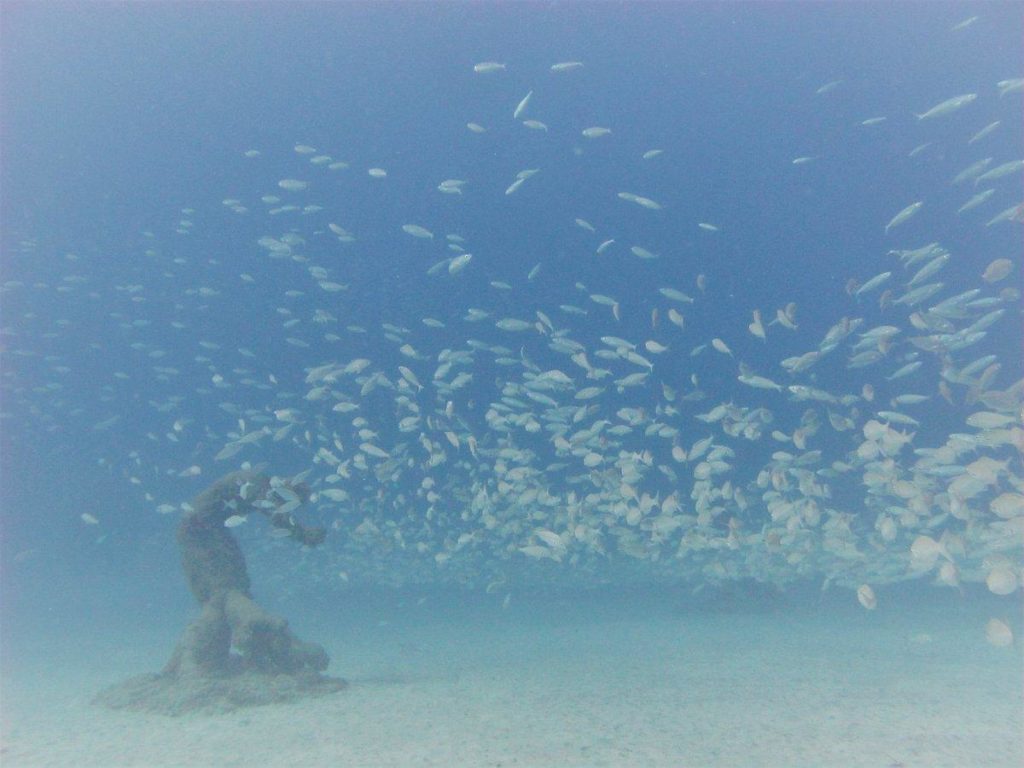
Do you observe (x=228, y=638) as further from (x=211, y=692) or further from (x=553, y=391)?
(x=553, y=391)

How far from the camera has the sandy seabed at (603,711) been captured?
6.98m

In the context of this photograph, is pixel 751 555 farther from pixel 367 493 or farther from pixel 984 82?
pixel 367 493

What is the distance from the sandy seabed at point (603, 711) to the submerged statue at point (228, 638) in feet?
1.59

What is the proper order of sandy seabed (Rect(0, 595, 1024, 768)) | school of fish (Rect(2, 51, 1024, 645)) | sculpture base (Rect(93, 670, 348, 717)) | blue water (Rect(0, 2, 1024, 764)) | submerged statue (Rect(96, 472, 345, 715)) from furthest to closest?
1. blue water (Rect(0, 2, 1024, 764))
2. school of fish (Rect(2, 51, 1024, 645))
3. submerged statue (Rect(96, 472, 345, 715))
4. sculpture base (Rect(93, 670, 348, 717))
5. sandy seabed (Rect(0, 595, 1024, 768))

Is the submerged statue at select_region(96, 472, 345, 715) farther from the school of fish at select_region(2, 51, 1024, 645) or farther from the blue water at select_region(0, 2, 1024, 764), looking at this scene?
the blue water at select_region(0, 2, 1024, 764)

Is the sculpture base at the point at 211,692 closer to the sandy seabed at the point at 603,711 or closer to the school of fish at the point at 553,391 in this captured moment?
the sandy seabed at the point at 603,711

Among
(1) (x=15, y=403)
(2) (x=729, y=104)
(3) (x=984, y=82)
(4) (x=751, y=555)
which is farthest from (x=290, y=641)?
(1) (x=15, y=403)

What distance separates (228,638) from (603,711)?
6.27 metres

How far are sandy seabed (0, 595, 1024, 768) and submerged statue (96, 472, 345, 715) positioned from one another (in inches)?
19.1

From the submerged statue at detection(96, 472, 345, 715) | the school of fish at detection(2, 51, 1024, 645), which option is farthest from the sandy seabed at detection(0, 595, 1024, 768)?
the school of fish at detection(2, 51, 1024, 645)

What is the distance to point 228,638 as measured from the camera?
10742mm

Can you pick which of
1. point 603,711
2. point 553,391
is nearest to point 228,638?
point 603,711

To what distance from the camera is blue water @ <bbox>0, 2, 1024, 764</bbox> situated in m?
18.7

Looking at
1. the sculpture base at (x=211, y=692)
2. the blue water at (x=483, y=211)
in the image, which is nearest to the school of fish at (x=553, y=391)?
the blue water at (x=483, y=211)
